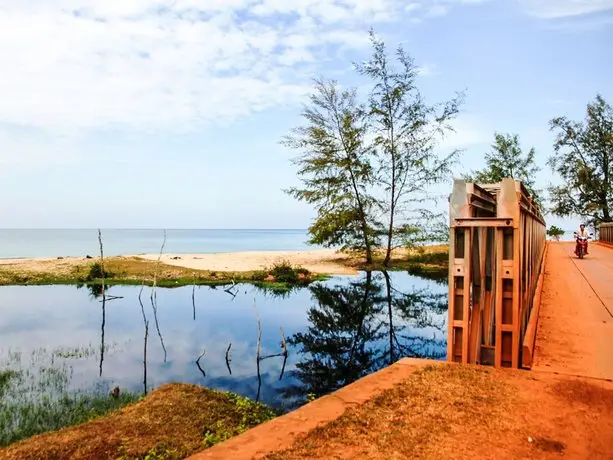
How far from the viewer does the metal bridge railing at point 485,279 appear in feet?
16.9

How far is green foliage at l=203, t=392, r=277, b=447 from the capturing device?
6.70 m

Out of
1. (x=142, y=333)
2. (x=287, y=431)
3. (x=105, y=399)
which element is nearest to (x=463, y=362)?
(x=287, y=431)

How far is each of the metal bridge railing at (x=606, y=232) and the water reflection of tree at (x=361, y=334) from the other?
1526 centimetres

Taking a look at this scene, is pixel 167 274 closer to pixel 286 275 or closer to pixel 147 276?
pixel 147 276

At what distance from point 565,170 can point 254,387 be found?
1523 inches

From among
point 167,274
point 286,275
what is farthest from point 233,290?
point 167,274

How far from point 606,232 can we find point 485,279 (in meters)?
31.8

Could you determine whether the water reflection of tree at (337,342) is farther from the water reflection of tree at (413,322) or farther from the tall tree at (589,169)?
the tall tree at (589,169)

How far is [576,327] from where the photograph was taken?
7.10 metres

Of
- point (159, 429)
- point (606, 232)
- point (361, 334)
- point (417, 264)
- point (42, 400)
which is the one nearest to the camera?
point (159, 429)

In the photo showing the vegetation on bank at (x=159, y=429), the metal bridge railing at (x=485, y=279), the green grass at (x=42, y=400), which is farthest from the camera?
the green grass at (x=42, y=400)

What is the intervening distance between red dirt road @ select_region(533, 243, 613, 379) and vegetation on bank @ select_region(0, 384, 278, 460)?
14.8 ft

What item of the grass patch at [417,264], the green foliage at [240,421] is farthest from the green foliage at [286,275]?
the green foliage at [240,421]

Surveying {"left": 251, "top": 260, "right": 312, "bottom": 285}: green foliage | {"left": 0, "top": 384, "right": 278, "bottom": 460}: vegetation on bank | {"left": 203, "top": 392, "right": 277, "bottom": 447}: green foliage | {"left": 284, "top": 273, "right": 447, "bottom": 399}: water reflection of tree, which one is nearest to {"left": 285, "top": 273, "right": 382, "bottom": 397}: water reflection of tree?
{"left": 284, "top": 273, "right": 447, "bottom": 399}: water reflection of tree
